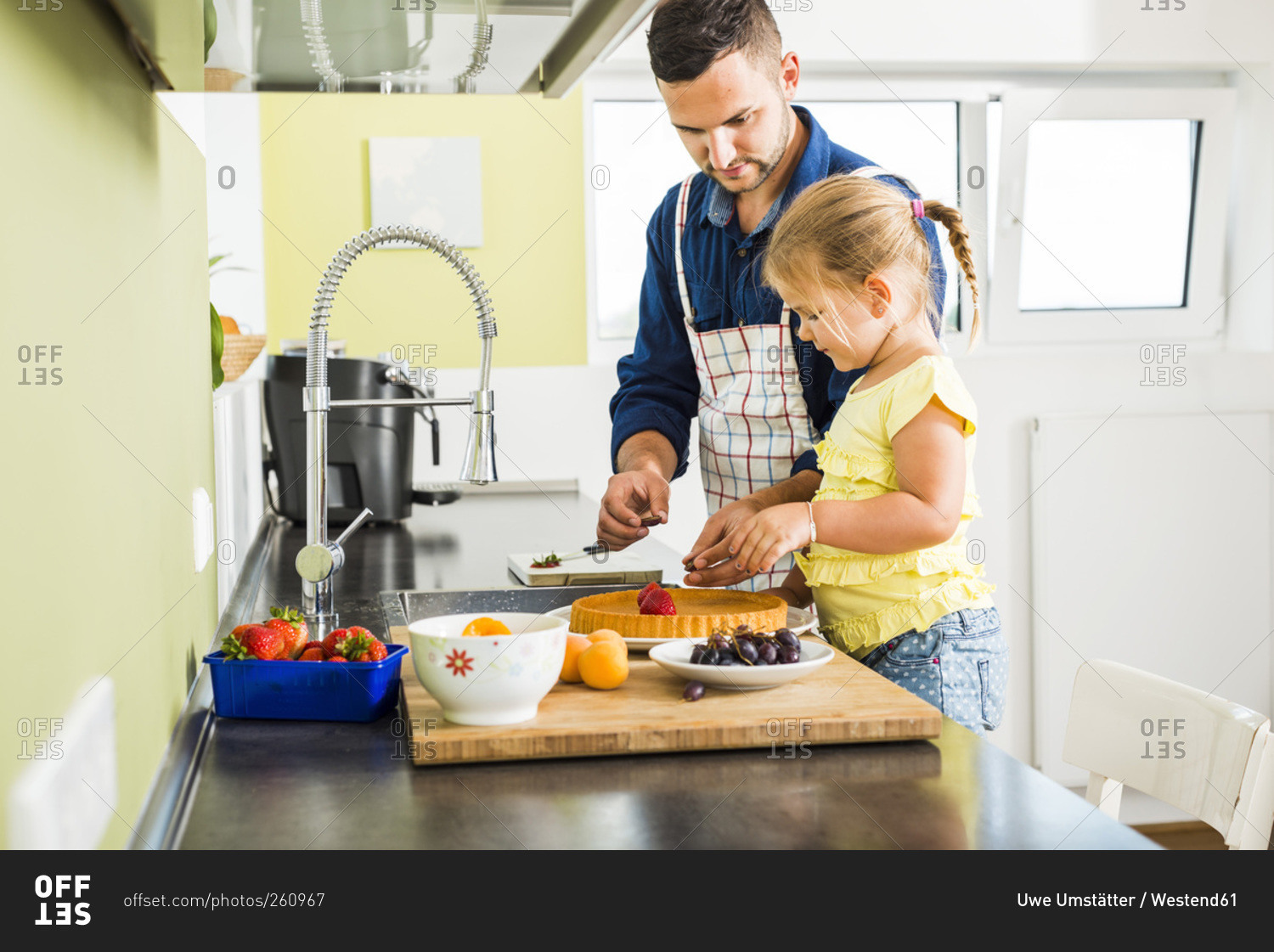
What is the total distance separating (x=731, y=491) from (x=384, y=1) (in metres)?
0.96

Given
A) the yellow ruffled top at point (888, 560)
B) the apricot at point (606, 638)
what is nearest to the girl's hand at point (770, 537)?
the yellow ruffled top at point (888, 560)

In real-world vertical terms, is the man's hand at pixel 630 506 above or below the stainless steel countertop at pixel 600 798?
above

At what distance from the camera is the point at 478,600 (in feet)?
5.05

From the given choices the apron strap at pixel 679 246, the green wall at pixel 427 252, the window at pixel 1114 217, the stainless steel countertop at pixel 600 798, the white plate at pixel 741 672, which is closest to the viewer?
the stainless steel countertop at pixel 600 798

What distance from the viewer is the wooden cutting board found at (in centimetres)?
85

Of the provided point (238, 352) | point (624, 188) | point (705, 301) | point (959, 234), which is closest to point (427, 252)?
point (624, 188)

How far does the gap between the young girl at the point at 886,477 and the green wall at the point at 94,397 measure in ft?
1.88

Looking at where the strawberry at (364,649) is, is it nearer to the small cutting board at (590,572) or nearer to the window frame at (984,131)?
the small cutting board at (590,572)

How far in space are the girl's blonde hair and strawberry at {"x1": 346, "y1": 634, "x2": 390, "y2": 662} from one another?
0.63m

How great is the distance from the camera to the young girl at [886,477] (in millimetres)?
1210

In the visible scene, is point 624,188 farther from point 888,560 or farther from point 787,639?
point 787,639

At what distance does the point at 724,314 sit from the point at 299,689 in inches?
34.7
